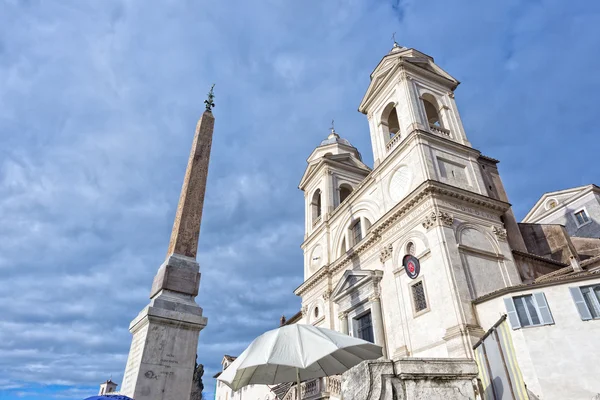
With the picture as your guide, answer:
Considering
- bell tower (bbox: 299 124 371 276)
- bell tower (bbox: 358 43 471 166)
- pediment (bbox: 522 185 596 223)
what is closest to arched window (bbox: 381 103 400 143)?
bell tower (bbox: 358 43 471 166)

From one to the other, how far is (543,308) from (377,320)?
303 inches

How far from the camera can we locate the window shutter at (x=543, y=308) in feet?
36.9

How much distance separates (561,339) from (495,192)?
11.6 metres

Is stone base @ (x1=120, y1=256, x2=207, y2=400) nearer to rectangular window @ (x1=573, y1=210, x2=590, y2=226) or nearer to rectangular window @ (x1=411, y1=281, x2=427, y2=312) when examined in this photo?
rectangular window @ (x1=411, y1=281, x2=427, y2=312)

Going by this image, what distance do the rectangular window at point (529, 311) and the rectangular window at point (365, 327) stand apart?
7589 mm

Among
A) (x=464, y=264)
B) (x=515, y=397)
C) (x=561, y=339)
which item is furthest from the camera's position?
(x=464, y=264)

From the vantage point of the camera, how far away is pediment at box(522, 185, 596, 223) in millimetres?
29016

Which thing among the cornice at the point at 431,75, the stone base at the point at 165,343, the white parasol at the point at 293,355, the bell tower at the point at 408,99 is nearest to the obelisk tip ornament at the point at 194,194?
the stone base at the point at 165,343

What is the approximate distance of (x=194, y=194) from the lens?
10.4 meters

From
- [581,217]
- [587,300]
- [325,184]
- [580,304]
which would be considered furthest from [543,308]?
[581,217]

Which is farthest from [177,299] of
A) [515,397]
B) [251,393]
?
[251,393]

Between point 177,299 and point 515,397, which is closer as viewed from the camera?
point 515,397

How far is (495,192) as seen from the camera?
21078 millimetres

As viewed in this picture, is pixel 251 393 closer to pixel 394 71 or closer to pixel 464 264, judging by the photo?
pixel 464 264
